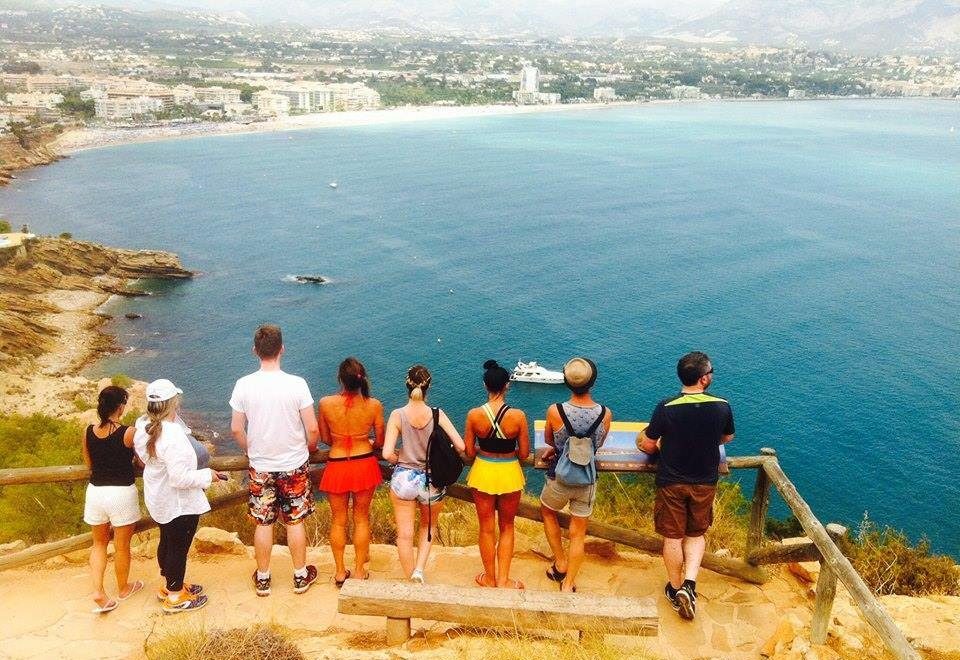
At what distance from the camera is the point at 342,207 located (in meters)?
64.8

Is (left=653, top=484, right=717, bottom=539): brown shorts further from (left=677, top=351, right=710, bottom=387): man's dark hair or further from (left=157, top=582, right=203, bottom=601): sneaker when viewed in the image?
(left=157, top=582, right=203, bottom=601): sneaker

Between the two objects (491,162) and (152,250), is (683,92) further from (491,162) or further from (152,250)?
(152,250)

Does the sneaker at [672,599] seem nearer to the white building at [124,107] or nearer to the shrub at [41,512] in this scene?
the shrub at [41,512]

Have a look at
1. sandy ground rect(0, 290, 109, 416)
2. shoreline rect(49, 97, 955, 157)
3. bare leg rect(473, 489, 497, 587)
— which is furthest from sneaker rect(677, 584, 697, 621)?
shoreline rect(49, 97, 955, 157)

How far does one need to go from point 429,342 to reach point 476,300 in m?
6.76

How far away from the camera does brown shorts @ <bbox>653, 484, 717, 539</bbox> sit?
4.66 m

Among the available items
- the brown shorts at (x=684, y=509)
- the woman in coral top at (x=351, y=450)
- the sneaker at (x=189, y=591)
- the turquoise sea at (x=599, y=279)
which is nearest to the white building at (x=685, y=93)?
the turquoise sea at (x=599, y=279)

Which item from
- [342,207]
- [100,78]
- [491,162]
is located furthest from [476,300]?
[100,78]

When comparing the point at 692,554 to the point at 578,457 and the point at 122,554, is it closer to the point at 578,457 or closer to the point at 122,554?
the point at 578,457

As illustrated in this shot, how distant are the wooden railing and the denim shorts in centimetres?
38

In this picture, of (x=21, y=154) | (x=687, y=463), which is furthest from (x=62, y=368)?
(x=21, y=154)

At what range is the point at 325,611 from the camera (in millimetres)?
4852

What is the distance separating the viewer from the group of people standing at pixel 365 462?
4.46 meters

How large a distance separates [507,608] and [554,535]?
4.38ft
